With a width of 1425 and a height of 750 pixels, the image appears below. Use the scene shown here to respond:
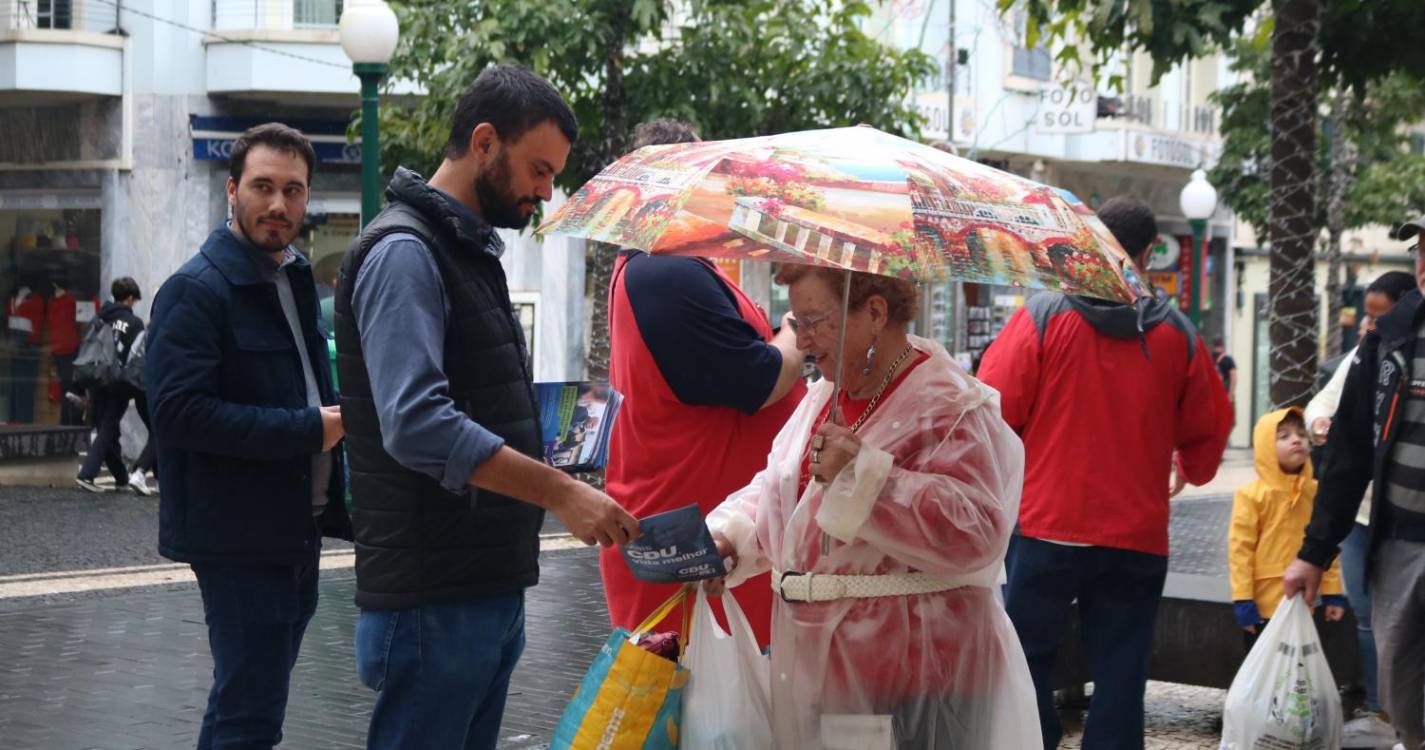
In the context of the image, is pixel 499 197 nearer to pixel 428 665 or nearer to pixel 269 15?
pixel 428 665

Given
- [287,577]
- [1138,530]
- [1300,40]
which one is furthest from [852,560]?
[1300,40]

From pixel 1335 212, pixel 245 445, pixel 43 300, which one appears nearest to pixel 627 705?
pixel 245 445

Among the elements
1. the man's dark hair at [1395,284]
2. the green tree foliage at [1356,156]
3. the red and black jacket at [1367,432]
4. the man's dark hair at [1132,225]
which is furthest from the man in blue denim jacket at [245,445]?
the green tree foliage at [1356,156]

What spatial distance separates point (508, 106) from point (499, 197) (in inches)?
7.4

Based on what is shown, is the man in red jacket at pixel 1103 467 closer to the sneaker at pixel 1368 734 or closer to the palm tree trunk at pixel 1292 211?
the sneaker at pixel 1368 734

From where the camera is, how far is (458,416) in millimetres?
3473

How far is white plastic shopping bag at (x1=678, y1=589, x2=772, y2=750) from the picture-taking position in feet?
12.6

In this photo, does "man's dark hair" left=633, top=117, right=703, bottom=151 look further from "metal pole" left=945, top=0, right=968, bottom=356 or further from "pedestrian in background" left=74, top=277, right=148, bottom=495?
"metal pole" left=945, top=0, right=968, bottom=356

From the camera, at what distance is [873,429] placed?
400 centimetres

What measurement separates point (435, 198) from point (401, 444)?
0.56 metres

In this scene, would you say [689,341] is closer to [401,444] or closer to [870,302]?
[870,302]

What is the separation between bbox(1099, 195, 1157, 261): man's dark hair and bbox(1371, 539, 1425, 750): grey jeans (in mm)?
1275

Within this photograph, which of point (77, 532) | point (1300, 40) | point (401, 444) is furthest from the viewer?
point (77, 532)

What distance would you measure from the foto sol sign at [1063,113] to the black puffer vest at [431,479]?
85.2 feet
